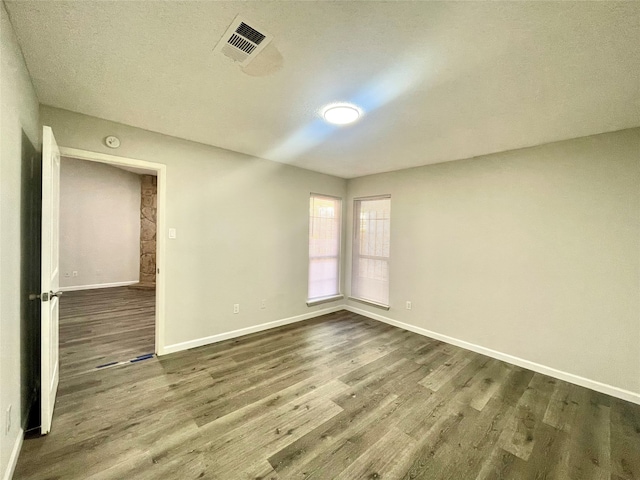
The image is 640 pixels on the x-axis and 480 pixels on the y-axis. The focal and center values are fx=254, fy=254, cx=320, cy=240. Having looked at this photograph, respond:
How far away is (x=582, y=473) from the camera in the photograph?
156 cm

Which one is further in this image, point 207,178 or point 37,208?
point 207,178

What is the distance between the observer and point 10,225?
1.38m

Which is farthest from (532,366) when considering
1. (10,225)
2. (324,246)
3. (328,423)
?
(10,225)

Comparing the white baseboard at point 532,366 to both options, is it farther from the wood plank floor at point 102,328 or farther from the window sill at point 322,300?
the wood plank floor at point 102,328

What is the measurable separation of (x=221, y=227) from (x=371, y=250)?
2.50m

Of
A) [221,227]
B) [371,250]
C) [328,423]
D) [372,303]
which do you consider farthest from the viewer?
[371,250]

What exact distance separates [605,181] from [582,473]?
7.88 feet

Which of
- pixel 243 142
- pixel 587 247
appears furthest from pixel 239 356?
pixel 587 247

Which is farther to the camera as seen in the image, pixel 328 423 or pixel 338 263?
pixel 338 263

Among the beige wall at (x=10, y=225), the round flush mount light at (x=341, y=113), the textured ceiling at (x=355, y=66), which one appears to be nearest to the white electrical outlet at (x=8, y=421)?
the beige wall at (x=10, y=225)

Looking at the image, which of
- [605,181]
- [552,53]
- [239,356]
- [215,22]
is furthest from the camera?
[239,356]

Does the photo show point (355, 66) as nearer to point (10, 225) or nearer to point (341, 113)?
point (341, 113)

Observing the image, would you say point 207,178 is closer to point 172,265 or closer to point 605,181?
point 172,265

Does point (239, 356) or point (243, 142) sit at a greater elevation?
point (243, 142)
